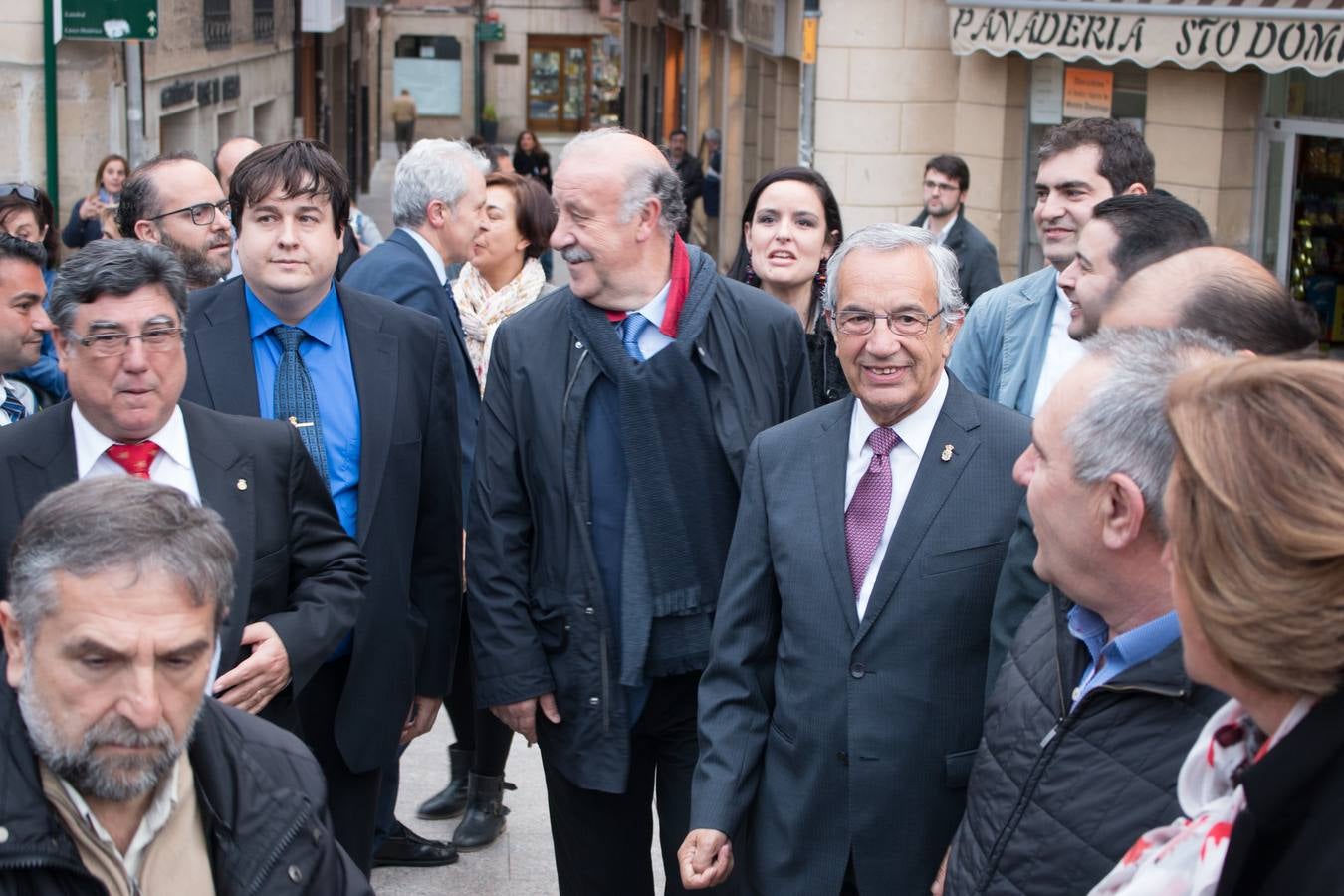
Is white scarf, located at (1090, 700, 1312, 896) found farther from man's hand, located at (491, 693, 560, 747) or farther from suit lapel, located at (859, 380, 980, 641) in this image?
man's hand, located at (491, 693, 560, 747)

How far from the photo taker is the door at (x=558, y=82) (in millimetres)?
58000

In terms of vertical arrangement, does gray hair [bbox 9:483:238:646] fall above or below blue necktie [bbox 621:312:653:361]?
below

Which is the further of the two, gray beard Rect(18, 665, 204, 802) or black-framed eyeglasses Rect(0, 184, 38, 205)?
black-framed eyeglasses Rect(0, 184, 38, 205)

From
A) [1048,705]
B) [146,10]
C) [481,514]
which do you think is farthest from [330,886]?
[146,10]

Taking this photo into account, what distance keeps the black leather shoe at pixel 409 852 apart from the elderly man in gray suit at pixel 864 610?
2095 mm

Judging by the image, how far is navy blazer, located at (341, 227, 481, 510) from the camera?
5.18 metres

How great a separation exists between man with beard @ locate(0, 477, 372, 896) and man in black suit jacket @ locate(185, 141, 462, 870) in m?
1.57

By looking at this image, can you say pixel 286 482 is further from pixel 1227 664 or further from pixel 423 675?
pixel 1227 664

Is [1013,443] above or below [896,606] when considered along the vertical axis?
above

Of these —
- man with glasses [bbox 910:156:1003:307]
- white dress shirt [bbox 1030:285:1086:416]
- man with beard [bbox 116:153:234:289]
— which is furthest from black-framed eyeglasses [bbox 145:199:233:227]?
man with glasses [bbox 910:156:1003:307]

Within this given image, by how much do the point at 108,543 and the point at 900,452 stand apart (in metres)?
1.66

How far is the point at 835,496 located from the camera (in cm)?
338

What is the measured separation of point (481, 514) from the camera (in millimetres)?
4070

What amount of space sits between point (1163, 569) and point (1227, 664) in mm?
652
